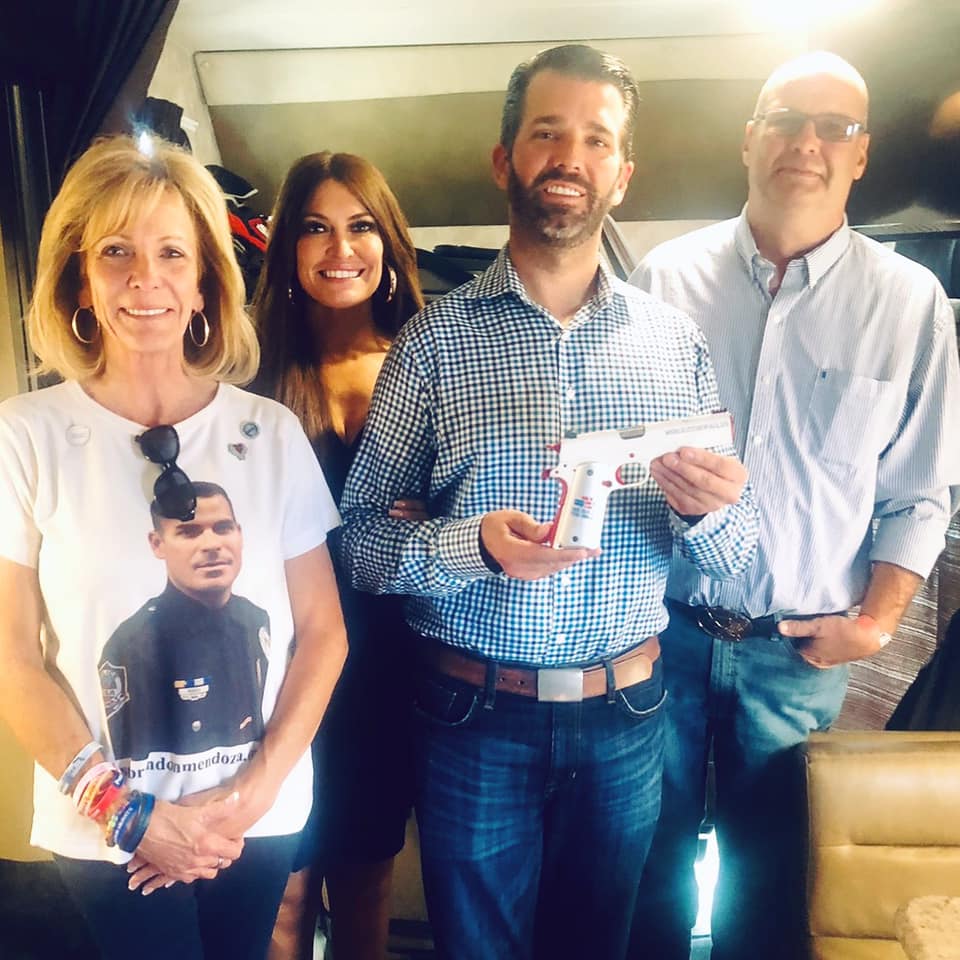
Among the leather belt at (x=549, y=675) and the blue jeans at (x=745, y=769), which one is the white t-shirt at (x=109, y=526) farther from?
the blue jeans at (x=745, y=769)

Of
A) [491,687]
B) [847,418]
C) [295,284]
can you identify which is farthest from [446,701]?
[847,418]

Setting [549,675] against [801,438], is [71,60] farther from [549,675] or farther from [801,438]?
[801,438]

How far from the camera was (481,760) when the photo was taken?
1364 mm

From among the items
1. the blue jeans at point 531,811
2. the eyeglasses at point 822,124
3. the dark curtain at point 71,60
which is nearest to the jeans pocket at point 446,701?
the blue jeans at point 531,811

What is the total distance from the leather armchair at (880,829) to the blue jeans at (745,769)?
48 mm

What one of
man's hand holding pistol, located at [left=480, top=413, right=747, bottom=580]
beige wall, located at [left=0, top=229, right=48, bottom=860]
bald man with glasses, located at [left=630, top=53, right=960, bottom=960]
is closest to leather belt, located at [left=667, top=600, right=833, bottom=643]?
bald man with glasses, located at [left=630, top=53, right=960, bottom=960]

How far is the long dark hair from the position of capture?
145 centimetres

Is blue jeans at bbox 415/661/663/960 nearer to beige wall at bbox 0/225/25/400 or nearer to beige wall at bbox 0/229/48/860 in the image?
beige wall at bbox 0/229/48/860

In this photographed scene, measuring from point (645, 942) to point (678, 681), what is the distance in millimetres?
655

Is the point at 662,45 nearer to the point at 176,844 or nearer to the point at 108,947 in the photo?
the point at 176,844

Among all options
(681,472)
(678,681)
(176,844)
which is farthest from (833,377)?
(176,844)

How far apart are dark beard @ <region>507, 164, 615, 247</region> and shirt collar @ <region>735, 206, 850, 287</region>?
0.35m

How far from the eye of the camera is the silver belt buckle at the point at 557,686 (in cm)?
134

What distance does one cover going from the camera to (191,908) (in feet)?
4.13
